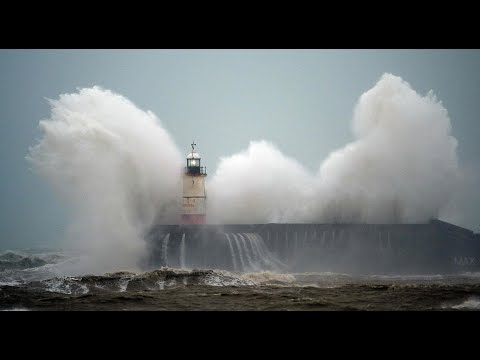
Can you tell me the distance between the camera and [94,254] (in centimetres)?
1789

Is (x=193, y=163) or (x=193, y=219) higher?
(x=193, y=163)

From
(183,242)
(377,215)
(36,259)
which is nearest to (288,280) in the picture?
(183,242)

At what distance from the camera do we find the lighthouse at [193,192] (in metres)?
19.8

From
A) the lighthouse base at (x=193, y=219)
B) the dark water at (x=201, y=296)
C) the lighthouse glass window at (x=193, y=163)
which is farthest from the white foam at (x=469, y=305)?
the lighthouse glass window at (x=193, y=163)

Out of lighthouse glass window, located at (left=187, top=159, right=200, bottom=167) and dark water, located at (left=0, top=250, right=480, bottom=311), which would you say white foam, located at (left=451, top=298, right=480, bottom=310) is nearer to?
dark water, located at (left=0, top=250, right=480, bottom=311)

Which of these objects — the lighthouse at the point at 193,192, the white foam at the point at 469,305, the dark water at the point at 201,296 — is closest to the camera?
the white foam at the point at 469,305

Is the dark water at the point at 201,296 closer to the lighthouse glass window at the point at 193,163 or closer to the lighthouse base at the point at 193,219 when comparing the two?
the lighthouse base at the point at 193,219

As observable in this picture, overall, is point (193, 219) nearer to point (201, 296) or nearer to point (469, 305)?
point (201, 296)

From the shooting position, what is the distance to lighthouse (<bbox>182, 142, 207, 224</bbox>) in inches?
778

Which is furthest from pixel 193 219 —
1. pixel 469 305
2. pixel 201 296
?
pixel 469 305

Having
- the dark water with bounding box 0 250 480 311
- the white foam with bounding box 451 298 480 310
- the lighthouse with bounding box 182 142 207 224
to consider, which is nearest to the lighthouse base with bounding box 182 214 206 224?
Result: the lighthouse with bounding box 182 142 207 224

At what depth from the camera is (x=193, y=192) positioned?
64.8 ft
